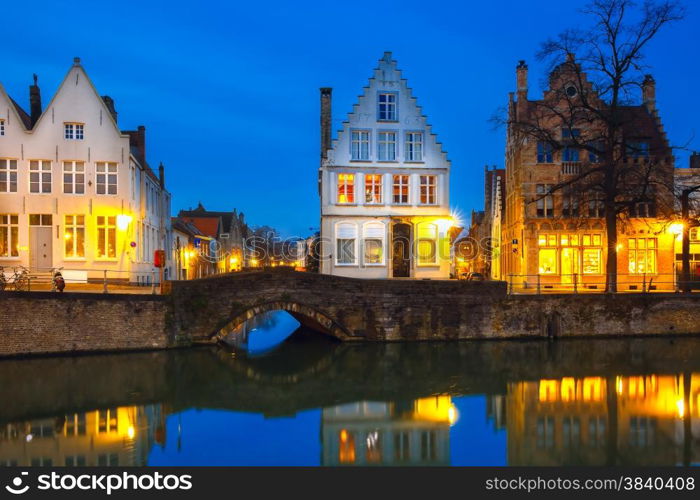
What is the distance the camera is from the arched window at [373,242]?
34188 millimetres

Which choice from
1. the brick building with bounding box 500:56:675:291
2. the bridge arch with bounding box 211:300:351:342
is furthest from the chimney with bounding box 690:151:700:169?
the bridge arch with bounding box 211:300:351:342

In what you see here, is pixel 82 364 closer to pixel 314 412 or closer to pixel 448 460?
pixel 314 412

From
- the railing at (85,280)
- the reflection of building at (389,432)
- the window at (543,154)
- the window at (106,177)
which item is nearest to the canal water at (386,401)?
the reflection of building at (389,432)

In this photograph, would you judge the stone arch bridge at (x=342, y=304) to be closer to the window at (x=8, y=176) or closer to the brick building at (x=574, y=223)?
the window at (x=8, y=176)

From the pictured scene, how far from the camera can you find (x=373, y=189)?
34188 millimetres

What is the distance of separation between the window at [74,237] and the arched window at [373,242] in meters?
13.3

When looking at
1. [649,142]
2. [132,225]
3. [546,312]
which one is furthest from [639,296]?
[132,225]

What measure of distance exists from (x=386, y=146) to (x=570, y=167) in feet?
33.3

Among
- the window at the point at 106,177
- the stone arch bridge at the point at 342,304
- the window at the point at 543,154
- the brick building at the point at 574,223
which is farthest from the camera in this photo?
the window at the point at 543,154

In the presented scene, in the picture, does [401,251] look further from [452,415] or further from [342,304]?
[452,415]

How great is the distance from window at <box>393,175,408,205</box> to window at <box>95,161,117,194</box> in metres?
13.5

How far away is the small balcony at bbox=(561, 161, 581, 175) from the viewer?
1419 inches

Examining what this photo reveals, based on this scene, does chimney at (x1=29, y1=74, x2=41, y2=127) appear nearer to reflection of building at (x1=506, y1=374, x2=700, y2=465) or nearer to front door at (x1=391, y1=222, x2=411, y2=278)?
front door at (x1=391, y1=222, x2=411, y2=278)

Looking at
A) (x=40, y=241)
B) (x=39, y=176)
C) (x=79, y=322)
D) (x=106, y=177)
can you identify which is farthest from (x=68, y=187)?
(x=79, y=322)
